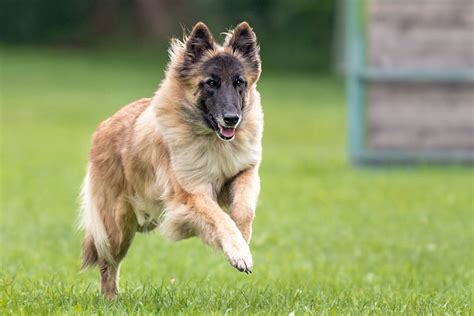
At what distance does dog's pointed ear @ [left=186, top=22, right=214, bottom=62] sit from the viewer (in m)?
7.43

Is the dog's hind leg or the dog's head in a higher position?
the dog's head

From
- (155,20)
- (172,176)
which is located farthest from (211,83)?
(155,20)

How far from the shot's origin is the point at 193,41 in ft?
24.4

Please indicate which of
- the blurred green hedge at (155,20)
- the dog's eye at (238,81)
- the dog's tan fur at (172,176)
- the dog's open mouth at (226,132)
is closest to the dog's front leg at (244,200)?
the dog's tan fur at (172,176)

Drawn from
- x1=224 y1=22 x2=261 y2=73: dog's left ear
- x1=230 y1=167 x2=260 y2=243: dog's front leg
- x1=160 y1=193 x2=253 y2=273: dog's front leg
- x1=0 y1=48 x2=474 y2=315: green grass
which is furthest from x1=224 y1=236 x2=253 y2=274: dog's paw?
x1=224 y1=22 x2=261 y2=73: dog's left ear

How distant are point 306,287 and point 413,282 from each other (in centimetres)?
121

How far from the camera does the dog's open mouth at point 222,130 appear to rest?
7.20 m

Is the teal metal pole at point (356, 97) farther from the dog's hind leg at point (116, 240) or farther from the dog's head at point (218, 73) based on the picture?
the dog's head at point (218, 73)

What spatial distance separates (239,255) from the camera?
21.4 ft

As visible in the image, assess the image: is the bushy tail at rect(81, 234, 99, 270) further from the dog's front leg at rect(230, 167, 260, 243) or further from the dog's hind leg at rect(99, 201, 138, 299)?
the dog's front leg at rect(230, 167, 260, 243)

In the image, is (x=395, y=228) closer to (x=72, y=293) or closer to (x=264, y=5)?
(x=72, y=293)

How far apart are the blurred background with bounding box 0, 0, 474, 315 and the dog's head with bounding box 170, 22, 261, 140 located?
1218 mm

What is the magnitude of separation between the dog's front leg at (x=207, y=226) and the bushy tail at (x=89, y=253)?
1124 mm

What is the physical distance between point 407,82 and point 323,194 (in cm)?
342
